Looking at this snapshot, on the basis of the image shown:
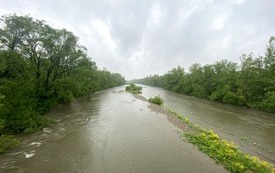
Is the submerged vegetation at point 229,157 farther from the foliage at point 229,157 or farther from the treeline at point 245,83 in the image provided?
A: the treeline at point 245,83

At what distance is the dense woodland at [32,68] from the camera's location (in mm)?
15094

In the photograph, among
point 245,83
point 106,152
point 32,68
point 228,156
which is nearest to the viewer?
point 228,156

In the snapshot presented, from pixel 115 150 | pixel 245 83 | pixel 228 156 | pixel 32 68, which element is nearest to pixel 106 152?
pixel 115 150

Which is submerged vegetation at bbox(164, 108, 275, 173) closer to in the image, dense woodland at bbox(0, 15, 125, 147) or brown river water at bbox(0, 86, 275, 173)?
brown river water at bbox(0, 86, 275, 173)

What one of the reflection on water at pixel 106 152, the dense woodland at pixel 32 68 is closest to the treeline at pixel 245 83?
the reflection on water at pixel 106 152

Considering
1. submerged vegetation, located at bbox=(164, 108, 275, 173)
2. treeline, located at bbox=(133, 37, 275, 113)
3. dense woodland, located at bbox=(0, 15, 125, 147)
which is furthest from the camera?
treeline, located at bbox=(133, 37, 275, 113)

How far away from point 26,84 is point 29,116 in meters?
3.33

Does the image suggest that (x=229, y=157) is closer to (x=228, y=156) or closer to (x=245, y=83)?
(x=228, y=156)

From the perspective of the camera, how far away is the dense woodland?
15.1 m

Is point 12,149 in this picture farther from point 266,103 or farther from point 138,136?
point 266,103

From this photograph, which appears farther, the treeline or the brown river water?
the treeline

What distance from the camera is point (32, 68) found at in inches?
932

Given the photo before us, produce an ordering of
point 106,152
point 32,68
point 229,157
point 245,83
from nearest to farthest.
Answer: point 229,157 < point 106,152 < point 32,68 < point 245,83

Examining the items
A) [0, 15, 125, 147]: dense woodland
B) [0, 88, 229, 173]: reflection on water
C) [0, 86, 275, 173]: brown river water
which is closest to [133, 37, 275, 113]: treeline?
[0, 86, 275, 173]: brown river water
